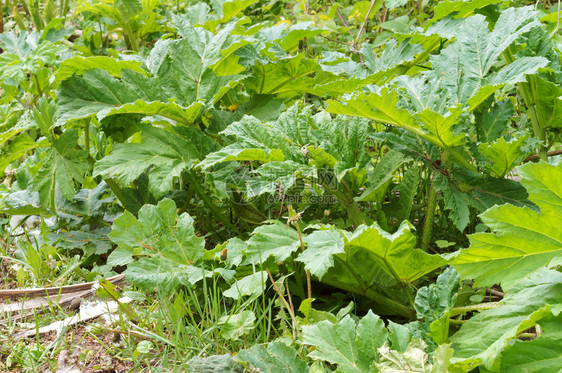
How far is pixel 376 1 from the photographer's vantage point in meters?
3.44

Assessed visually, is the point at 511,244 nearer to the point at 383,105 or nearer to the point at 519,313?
the point at 519,313

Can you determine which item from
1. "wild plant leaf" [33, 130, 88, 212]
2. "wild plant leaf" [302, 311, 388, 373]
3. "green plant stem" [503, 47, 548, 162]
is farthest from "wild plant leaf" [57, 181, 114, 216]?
"green plant stem" [503, 47, 548, 162]

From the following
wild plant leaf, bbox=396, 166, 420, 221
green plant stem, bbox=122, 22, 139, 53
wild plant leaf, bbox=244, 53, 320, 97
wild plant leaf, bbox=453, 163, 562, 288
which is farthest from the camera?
green plant stem, bbox=122, 22, 139, 53

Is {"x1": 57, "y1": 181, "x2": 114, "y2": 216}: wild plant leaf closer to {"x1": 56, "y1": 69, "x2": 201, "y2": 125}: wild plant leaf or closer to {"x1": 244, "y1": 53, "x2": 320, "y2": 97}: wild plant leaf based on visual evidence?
{"x1": 56, "y1": 69, "x2": 201, "y2": 125}: wild plant leaf

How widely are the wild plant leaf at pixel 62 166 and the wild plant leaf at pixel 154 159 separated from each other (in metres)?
0.22

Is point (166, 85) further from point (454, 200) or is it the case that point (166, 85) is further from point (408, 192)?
point (454, 200)

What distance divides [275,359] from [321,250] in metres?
0.33

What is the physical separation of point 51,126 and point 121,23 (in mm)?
1889

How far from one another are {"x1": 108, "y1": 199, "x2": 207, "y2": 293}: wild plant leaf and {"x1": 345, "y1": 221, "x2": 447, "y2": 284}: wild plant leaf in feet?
1.93

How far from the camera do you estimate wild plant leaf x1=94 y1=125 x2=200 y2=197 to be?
2076 mm

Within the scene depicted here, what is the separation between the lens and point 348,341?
144 cm

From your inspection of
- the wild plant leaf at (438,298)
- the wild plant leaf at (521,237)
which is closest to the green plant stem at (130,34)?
the wild plant leaf at (438,298)

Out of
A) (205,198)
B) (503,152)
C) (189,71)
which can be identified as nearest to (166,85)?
(189,71)

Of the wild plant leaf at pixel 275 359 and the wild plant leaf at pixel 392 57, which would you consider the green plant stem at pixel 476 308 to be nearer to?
the wild plant leaf at pixel 275 359
